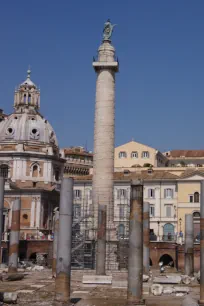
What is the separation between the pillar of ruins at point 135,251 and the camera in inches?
736

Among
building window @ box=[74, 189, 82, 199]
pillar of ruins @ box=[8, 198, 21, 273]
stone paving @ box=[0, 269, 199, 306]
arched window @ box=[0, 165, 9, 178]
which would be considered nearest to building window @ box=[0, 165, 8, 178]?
arched window @ box=[0, 165, 9, 178]

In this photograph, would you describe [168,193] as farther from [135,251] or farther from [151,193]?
[135,251]

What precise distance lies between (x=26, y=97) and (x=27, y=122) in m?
4.42

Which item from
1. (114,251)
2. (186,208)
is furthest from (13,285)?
(186,208)

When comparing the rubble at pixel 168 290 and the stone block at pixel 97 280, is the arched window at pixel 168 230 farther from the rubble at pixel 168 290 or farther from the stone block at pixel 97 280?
the rubble at pixel 168 290

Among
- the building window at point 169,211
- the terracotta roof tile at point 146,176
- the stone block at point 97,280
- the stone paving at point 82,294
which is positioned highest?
the terracotta roof tile at point 146,176

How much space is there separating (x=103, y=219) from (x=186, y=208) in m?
26.2

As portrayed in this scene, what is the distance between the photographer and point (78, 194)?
203ft

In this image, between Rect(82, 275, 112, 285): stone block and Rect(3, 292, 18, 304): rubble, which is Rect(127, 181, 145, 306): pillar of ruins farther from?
Rect(82, 275, 112, 285): stone block

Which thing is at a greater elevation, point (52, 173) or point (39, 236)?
point (52, 173)

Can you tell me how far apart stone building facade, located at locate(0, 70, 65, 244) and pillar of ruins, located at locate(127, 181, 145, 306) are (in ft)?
126

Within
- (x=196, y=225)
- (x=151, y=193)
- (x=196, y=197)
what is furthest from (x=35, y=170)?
(x=196, y=225)

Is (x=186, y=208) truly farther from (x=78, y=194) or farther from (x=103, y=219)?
(x=103, y=219)

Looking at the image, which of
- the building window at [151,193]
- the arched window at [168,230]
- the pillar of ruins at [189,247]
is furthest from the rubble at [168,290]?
the building window at [151,193]
